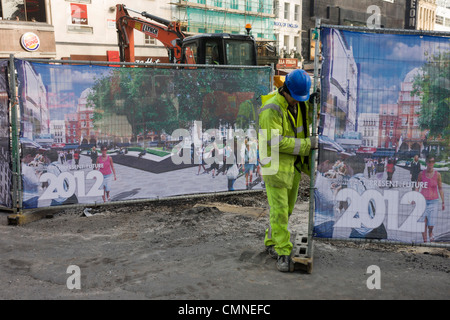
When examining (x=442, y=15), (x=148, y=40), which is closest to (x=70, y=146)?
(x=148, y=40)

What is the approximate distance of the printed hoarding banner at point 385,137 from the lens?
4172 mm

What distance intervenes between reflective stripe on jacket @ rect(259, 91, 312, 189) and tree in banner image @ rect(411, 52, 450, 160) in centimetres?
115

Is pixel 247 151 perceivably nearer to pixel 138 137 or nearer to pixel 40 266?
pixel 138 137

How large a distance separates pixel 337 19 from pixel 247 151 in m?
44.8

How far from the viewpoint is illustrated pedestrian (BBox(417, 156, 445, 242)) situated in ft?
14.0

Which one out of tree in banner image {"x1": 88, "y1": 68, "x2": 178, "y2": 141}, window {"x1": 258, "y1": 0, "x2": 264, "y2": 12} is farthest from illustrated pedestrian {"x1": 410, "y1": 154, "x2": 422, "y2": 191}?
window {"x1": 258, "y1": 0, "x2": 264, "y2": 12}

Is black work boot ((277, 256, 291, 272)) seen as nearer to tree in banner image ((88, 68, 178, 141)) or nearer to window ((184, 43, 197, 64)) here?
tree in banner image ((88, 68, 178, 141))

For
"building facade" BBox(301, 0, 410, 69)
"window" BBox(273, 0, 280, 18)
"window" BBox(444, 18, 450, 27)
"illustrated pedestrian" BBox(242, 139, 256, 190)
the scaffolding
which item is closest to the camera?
"illustrated pedestrian" BBox(242, 139, 256, 190)

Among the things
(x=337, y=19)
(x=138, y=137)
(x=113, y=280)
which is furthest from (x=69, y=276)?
(x=337, y=19)

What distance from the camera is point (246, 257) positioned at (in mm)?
4707

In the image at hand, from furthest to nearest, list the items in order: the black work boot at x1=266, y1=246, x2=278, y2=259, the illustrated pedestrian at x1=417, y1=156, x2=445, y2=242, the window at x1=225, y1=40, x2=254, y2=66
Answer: the window at x1=225, y1=40, x2=254, y2=66
the black work boot at x1=266, y1=246, x2=278, y2=259
the illustrated pedestrian at x1=417, y1=156, x2=445, y2=242

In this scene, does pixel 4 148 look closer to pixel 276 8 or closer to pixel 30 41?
pixel 30 41

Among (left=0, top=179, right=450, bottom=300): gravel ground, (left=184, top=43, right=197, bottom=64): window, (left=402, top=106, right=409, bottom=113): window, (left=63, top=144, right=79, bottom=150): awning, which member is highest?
(left=184, top=43, right=197, bottom=64): window

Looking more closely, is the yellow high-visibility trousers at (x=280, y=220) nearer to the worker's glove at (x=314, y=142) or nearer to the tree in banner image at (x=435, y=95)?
the worker's glove at (x=314, y=142)
